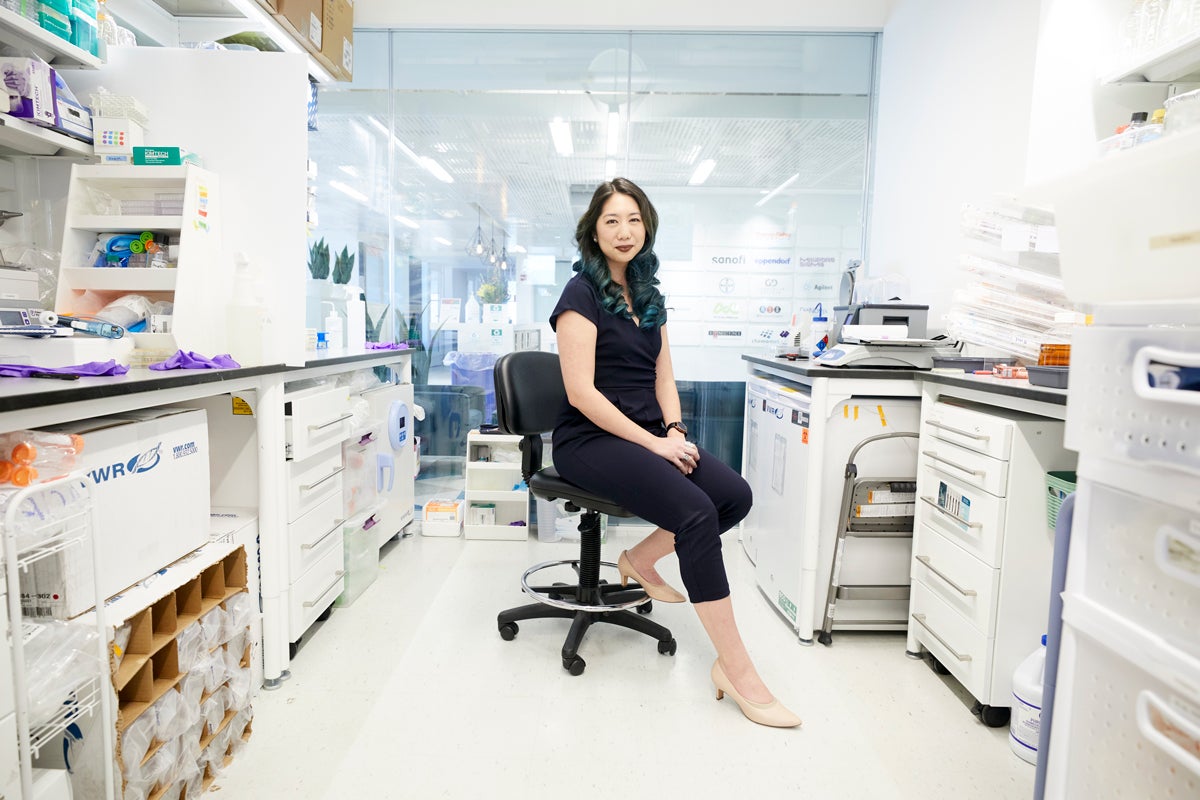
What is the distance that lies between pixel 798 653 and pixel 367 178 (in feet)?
9.97

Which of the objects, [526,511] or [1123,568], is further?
[526,511]

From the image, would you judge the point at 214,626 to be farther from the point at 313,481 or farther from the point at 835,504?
the point at 835,504

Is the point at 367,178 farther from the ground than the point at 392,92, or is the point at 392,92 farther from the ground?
the point at 392,92

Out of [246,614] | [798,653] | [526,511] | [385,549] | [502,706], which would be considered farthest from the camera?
[526,511]

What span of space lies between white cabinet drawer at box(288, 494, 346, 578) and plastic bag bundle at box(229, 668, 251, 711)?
396 mm

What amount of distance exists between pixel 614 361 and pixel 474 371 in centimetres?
170

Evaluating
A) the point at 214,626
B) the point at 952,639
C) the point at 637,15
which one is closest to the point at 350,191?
the point at 637,15

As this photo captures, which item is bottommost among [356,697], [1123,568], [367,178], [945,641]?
[356,697]

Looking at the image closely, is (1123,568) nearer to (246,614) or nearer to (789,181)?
(246,614)

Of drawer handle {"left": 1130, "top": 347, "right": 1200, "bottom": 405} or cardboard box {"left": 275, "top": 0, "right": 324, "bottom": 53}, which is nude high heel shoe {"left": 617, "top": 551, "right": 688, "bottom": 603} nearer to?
drawer handle {"left": 1130, "top": 347, "right": 1200, "bottom": 405}

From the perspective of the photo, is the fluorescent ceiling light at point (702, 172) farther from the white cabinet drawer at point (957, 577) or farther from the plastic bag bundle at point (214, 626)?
the plastic bag bundle at point (214, 626)

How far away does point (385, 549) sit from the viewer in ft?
9.67

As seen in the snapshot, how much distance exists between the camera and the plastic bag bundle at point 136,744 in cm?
115

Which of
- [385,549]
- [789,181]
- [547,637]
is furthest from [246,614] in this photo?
[789,181]
